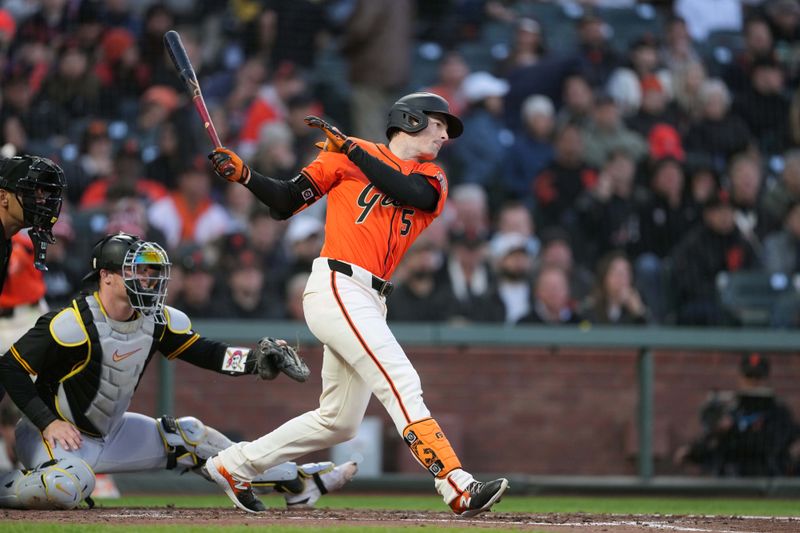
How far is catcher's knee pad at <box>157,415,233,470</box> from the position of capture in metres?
5.27

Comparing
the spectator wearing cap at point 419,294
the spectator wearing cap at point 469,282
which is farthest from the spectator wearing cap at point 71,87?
the spectator wearing cap at point 469,282

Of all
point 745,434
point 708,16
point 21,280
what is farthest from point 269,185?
point 708,16

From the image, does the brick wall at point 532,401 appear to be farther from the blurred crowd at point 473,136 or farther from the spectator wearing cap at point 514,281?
the spectator wearing cap at point 514,281

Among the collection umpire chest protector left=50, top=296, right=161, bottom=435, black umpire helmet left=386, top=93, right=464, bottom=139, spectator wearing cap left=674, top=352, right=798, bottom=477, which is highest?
black umpire helmet left=386, top=93, right=464, bottom=139

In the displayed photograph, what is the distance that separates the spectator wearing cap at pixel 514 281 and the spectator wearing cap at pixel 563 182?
2.38 ft

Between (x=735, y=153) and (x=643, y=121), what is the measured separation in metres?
0.87

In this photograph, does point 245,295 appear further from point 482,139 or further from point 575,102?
point 575,102

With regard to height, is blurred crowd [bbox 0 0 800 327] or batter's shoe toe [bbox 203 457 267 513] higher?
blurred crowd [bbox 0 0 800 327]

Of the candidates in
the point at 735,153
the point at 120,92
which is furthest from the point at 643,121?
the point at 120,92

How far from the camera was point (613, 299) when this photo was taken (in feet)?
31.4

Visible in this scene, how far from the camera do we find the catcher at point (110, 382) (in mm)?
4848

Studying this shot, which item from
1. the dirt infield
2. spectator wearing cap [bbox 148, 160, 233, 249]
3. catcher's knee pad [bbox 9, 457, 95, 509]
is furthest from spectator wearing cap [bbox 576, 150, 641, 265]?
catcher's knee pad [bbox 9, 457, 95, 509]

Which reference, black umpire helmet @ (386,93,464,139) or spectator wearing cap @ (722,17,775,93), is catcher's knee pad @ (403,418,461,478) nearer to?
black umpire helmet @ (386,93,464,139)

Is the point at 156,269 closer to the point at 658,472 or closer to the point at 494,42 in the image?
the point at 658,472
